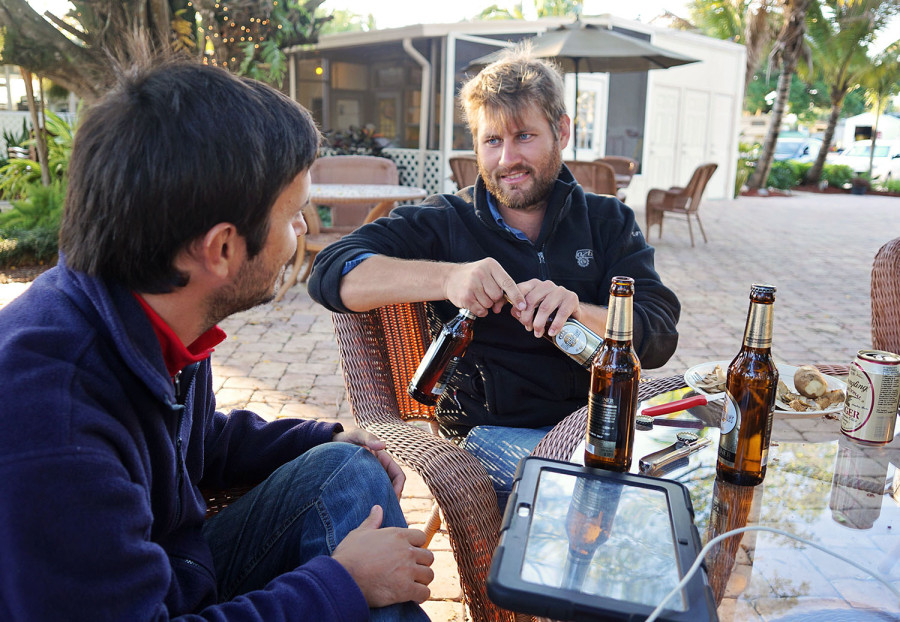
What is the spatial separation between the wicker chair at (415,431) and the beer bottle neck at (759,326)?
0.67 meters

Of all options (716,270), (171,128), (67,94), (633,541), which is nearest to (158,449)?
(171,128)

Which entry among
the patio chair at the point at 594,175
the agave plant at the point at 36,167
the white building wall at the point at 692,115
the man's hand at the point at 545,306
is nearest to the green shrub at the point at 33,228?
the agave plant at the point at 36,167

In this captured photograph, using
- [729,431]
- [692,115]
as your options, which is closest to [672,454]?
[729,431]

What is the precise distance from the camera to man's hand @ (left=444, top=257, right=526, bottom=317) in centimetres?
174

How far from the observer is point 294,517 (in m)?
1.45

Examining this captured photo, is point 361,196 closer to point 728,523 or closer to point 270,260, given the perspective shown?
point 270,260

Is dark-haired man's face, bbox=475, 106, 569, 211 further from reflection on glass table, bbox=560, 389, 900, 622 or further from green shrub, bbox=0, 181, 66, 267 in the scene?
green shrub, bbox=0, 181, 66, 267

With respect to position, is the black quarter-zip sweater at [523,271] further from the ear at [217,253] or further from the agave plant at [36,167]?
the agave plant at [36,167]

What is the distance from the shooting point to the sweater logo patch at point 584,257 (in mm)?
2219

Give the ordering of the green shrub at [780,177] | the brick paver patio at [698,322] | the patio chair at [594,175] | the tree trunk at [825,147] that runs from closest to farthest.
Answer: the brick paver patio at [698,322], the patio chair at [594,175], the green shrub at [780,177], the tree trunk at [825,147]

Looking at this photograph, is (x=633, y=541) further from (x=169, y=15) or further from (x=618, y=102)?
(x=618, y=102)

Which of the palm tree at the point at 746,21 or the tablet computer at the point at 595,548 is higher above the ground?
the palm tree at the point at 746,21

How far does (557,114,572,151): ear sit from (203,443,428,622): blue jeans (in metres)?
1.29

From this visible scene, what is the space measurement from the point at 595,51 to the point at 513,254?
19.4 ft
